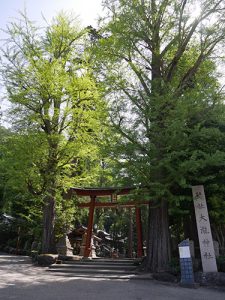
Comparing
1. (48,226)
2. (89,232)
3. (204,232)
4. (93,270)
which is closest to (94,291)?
(204,232)

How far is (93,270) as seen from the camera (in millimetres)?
11164

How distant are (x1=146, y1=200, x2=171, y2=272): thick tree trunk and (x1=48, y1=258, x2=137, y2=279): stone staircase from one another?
859mm

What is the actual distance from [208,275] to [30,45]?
11.7 metres

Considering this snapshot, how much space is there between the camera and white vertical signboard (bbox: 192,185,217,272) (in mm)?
8891

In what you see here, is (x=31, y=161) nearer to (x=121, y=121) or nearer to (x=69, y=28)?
(x=121, y=121)

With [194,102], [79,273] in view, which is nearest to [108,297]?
[79,273]

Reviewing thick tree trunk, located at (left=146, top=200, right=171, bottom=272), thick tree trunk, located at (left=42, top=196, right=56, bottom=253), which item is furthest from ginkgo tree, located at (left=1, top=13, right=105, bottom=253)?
thick tree trunk, located at (left=146, top=200, right=171, bottom=272)

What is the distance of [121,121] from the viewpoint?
11.3 meters

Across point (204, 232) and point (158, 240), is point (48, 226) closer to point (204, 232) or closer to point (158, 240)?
point (158, 240)

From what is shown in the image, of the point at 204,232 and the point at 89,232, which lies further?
the point at 89,232

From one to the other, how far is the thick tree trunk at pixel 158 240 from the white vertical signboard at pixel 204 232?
133 cm

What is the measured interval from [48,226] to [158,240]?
5.52m

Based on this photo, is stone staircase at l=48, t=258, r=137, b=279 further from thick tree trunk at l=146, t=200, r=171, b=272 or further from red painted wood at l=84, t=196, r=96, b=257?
red painted wood at l=84, t=196, r=96, b=257

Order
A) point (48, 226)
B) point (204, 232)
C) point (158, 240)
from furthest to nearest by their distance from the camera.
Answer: point (48, 226), point (158, 240), point (204, 232)
